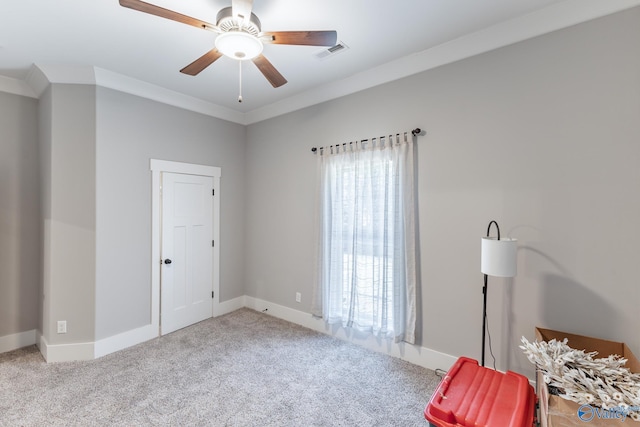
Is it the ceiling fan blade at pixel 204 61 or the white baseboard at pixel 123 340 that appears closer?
the ceiling fan blade at pixel 204 61

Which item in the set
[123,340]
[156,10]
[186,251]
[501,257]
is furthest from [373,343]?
[156,10]

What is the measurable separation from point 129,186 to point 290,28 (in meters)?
2.34

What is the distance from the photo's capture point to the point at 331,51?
2.61 metres

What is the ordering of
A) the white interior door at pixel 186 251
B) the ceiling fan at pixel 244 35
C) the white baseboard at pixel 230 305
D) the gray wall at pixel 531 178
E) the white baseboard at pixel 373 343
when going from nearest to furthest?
the ceiling fan at pixel 244 35
the gray wall at pixel 531 178
the white baseboard at pixel 373 343
the white interior door at pixel 186 251
the white baseboard at pixel 230 305

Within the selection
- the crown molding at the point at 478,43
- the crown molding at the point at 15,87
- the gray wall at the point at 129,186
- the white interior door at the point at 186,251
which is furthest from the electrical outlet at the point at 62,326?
the crown molding at the point at 478,43

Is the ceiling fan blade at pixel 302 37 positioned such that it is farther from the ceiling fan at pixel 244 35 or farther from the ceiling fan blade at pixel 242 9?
the ceiling fan blade at pixel 242 9

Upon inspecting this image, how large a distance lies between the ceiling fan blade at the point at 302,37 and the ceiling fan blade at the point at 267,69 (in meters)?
0.21

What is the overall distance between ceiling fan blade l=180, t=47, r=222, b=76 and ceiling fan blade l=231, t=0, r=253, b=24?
0.33m

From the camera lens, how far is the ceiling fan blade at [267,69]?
2.03 m

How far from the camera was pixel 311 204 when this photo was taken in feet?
11.8

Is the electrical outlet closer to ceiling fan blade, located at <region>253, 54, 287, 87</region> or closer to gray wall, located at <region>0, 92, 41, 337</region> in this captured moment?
gray wall, located at <region>0, 92, 41, 337</region>

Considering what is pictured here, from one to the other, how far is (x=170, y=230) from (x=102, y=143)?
1.14 metres

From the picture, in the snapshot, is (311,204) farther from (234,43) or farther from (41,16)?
(41,16)

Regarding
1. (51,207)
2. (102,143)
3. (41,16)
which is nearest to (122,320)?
(51,207)
